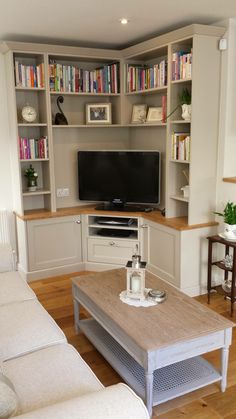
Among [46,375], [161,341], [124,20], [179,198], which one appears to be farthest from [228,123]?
[46,375]

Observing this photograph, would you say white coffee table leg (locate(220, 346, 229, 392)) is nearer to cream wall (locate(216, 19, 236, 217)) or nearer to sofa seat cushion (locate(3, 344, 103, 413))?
sofa seat cushion (locate(3, 344, 103, 413))

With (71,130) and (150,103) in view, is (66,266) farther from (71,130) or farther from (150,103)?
(150,103)

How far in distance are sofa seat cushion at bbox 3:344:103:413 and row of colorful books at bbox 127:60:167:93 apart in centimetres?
275

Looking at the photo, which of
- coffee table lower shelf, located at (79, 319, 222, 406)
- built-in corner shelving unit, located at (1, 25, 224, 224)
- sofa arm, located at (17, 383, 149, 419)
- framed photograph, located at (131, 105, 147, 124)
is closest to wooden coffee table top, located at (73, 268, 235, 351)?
coffee table lower shelf, located at (79, 319, 222, 406)

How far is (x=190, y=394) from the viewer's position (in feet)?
7.58

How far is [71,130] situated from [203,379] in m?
3.04

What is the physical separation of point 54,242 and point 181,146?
1.68 metres

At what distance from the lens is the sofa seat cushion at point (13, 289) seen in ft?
8.45

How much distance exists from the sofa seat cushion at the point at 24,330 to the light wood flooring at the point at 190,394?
544mm

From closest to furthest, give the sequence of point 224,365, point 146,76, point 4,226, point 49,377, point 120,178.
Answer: point 49,377, point 224,365, point 146,76, point 4,226, point 120,178

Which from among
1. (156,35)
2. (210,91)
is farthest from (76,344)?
(156,35)

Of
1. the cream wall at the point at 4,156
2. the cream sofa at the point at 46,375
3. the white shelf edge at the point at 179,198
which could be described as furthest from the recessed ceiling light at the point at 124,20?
the cream sofa at the point at 46,375

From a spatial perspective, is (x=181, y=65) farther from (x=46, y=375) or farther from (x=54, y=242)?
(x=46, y=375)

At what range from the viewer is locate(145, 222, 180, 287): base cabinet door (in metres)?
3.63
